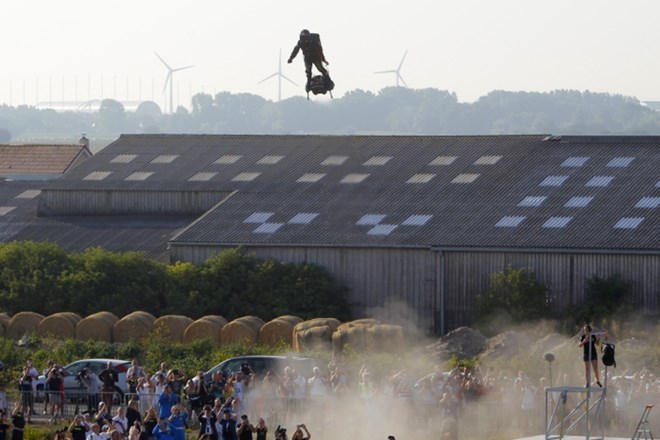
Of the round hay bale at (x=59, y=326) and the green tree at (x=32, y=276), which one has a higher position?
the green tree at (x=32, y=276)

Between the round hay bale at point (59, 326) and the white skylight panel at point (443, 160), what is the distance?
18444mm

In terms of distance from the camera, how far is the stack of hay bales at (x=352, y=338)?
50906 millimetres

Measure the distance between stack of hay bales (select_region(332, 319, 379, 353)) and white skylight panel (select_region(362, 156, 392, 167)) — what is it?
737 inches

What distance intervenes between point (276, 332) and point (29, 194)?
28489 millimetres

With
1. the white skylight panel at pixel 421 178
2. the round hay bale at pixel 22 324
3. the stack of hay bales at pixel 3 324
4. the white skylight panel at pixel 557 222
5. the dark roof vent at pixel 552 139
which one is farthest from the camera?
the dark roof vent at pixel 552 139

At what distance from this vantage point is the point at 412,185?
65875 mm

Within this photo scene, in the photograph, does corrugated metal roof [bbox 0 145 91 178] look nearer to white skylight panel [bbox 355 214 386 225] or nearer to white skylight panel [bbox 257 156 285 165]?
white skylight panel [bbox 257 156 285 165]

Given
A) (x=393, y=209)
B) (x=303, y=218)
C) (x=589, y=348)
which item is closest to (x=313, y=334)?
(x=393, y=209)

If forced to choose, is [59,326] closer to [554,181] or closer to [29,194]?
[554,181]

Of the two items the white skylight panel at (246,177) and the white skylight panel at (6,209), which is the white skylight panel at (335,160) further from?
the white skylight panel at (6,209)

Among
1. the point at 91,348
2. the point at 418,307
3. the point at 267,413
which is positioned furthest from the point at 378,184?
the point at 267,413

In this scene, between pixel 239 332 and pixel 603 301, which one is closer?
pixel 239 332

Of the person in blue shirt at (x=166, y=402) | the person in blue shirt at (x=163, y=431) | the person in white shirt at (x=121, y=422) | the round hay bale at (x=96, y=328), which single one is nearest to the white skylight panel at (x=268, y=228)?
the round hay bale at (x=96, y=328)

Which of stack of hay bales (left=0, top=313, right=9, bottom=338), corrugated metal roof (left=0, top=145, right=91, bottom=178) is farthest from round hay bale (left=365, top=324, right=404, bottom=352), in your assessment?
corrugated metal roof (left=0, top=145, right=91, bottom=178)
